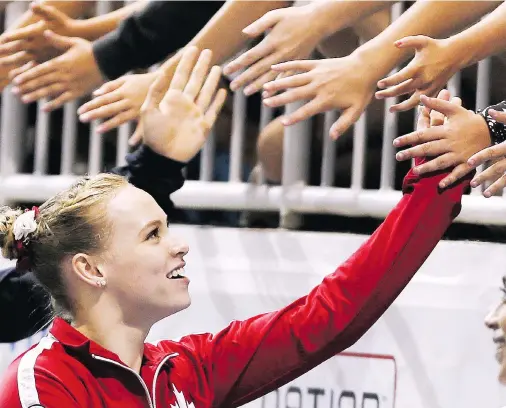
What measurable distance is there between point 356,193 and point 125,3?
666 millimetres

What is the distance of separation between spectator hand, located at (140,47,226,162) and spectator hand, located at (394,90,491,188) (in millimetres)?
394

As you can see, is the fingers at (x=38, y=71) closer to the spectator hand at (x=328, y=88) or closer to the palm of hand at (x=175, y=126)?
the palm of hand at (x=175, y=126)

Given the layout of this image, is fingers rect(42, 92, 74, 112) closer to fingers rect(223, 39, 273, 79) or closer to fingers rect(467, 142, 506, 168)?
fingers rect(223, 39, 273, 79)

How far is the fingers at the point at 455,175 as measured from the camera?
126 cm

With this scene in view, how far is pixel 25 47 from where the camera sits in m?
1.94

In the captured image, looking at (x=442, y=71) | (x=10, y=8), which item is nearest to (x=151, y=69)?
(x=10, y=8)

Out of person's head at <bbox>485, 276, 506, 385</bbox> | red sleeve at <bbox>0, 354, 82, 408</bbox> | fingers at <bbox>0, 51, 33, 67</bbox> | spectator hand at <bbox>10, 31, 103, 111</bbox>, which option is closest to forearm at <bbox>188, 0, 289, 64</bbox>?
spectator hand at <bbox>10, 31, 103, 111</bbox>

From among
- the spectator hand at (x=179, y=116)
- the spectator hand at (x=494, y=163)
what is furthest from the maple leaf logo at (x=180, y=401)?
the spectator hand at (x=494, y=163)

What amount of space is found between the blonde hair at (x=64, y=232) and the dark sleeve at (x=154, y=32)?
57cm

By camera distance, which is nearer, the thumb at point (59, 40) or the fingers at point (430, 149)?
the fingers at point (430, 149)

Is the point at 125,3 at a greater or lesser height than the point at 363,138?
greater

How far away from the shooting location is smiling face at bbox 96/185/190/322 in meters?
1.28

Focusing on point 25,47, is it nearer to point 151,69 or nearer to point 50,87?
point 50,87

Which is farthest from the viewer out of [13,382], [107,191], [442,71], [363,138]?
[363,138]
